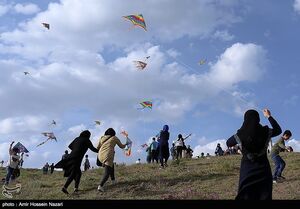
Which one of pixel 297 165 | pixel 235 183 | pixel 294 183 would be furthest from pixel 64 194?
pixel 297 165

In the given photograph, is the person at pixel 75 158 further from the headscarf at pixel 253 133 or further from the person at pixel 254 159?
the headscarf at pixel 253 133

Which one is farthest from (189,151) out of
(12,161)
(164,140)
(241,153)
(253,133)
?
(253,133)

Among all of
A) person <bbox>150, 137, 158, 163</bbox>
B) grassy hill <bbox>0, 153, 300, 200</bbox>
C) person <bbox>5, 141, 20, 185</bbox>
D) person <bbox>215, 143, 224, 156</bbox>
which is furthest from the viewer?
person <bbox>215, 143, 224, 156</bbox>

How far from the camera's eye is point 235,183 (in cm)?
1445

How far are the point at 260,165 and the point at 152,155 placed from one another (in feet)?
54.6

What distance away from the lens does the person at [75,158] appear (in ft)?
43.2

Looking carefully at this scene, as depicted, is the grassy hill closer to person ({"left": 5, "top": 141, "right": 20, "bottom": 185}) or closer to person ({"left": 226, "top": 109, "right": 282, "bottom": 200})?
person ({"left": 5, "top": 141, "right": 20, "bottom": 185})

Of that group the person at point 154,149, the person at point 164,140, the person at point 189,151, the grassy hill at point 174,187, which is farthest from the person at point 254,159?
the person at point 189,151

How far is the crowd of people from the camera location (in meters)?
7.26

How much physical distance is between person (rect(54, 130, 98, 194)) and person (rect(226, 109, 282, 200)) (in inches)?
263

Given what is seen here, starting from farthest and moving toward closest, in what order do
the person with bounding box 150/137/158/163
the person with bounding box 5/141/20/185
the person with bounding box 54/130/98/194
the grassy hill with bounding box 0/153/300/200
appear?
1. the person with bounding box 150/137/158/163
2. the person with bounding box 5/141/20/185
3. the person with bounding box 54/130/98/194
4. the grassy hill with bounding box 0/153/300/200

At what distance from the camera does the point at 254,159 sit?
24.1 ft

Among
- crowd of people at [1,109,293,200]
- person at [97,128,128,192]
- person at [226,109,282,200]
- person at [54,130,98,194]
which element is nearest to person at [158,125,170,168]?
crowd of people at [1,109,293,200]

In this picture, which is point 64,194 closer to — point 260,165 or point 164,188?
point 164,188
